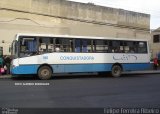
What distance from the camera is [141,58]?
27719 millimetres

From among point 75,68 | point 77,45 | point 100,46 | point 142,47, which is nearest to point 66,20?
point 142,47

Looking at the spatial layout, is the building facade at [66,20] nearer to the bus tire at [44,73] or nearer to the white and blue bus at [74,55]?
the white and blue bus at [74,55]

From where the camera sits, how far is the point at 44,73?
907 inches

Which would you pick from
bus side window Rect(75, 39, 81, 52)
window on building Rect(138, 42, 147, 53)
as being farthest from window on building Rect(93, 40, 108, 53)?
window on building Rect(138, 42, 147, 53)

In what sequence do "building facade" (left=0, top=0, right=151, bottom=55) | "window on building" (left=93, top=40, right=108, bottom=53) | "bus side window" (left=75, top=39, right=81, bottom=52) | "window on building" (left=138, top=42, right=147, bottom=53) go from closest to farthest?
"bus side window" (left=75, top=39, right=81, bottom=52), "window on building" (left=93, top=40, right=108, bottom=53), "window on building" (left=138, top=42, right=147, bottom=53), "building facade" (left=0, top=0, right=151, bottom=55)

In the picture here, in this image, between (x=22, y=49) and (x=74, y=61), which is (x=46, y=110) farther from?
(x=74, y=61)

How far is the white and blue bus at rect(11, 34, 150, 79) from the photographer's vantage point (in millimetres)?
22453

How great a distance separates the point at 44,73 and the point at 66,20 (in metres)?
12.6

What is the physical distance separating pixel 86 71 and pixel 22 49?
4723mm

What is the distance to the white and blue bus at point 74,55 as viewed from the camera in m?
22.5

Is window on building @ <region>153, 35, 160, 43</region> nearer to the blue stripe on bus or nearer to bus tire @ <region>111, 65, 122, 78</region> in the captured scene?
the blue stripe on bus

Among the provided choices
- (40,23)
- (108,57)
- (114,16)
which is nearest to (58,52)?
(108,57)

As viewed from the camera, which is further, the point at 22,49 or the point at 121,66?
the point at 121,66

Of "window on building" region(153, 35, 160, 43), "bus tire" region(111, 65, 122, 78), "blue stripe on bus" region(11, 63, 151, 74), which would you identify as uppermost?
"window on building" region(153, 35, 160, 43)
